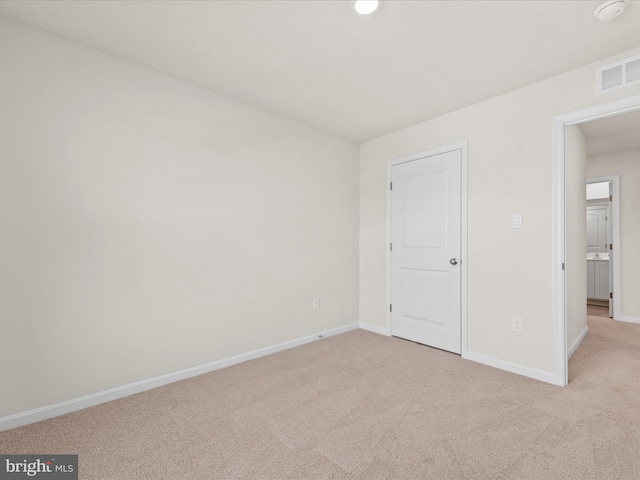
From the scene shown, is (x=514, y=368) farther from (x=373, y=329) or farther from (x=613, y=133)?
(x=613, y=133)

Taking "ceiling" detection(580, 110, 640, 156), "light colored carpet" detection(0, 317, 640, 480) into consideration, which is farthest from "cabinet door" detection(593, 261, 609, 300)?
"light colored carpet" detection(0, 317, 640, 480)

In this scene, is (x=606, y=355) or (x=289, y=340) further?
(x=289, y=340)

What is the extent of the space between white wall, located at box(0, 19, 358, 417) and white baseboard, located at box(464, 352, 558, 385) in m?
1.81

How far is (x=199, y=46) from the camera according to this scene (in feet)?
7.05

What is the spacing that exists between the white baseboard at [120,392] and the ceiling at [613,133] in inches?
158

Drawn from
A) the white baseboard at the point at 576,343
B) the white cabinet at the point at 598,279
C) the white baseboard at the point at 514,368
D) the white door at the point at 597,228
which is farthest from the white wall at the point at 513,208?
the white door at the point at 597,228

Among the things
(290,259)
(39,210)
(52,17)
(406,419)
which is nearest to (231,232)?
(290,259)

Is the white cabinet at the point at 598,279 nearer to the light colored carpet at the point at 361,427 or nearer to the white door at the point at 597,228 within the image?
A: the white door at the point at 597,228

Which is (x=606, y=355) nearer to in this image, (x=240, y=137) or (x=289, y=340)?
(x=289, y=340)

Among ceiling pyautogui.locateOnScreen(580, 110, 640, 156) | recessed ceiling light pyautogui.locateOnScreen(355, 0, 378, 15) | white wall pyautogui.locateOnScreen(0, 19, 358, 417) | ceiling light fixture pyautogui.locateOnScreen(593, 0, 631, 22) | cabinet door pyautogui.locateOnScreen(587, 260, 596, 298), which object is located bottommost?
cabinet door pyautogui.locateOnScreen(587, 260, 596, 298)

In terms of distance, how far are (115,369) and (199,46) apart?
7.82 ft

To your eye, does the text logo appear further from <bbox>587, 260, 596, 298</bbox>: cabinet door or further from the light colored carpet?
<bbox>587, 260, 596, 298</bbox>: cabinet door

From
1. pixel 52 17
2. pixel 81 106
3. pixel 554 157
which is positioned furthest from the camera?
pixel 554 157

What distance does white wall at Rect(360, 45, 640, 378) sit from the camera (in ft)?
8.23
